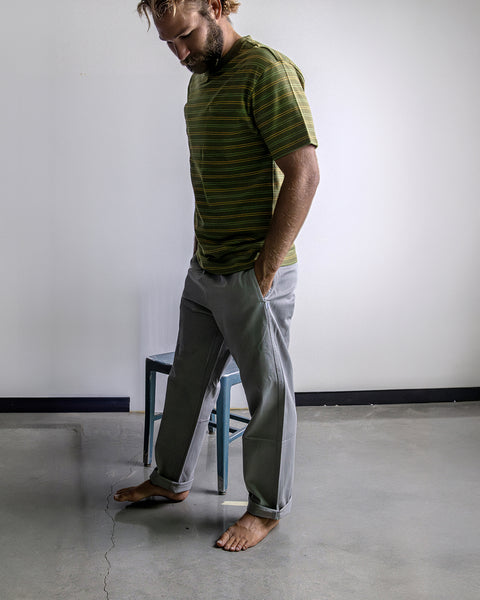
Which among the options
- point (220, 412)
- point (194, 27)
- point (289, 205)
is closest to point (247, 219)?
point (289, 205)

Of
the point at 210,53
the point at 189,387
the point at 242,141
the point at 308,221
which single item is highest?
the point at 210,53

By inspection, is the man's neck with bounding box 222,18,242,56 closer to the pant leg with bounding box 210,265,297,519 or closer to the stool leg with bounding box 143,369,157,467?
the pant leg with bounding box 210,265,297,519

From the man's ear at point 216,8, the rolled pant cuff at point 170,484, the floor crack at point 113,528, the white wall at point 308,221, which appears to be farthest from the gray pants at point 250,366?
the white wall at point 308,221

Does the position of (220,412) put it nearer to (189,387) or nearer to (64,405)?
(189,387)

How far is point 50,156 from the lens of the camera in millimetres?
3197

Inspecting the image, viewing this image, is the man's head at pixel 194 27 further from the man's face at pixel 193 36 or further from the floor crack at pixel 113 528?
the floor crack at pixel 113 528

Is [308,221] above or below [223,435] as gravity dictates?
above

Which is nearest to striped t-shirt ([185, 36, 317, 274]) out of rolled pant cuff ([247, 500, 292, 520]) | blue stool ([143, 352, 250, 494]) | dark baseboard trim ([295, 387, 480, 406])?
blue stool ([143, 352, 250, 494])

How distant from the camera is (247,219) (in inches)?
79.0

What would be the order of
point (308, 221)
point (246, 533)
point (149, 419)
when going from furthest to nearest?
point (308, 221) < point (149, 419) < point (246, 533)

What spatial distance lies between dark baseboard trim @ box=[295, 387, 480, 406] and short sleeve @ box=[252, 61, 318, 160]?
1.90 m

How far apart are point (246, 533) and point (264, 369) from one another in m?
0.51

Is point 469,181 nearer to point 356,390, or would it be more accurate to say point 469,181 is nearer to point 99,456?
point 356,390

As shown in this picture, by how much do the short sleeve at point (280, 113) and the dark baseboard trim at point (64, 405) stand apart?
1.85 meters
